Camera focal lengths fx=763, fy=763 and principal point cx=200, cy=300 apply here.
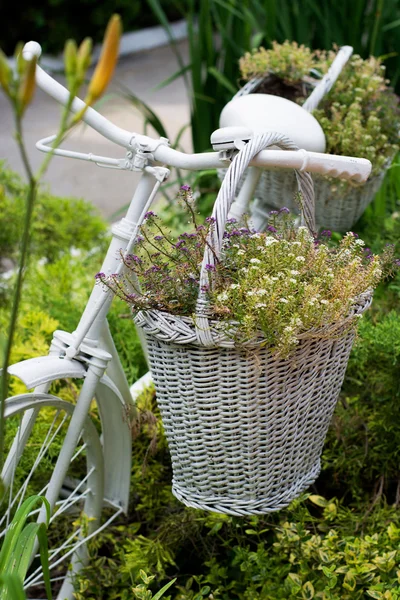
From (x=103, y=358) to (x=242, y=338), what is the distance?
36cm

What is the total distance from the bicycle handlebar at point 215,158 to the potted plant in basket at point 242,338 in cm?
5

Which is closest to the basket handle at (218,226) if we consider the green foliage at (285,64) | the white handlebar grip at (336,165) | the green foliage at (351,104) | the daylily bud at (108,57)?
the white handlebar grip at (336,165)

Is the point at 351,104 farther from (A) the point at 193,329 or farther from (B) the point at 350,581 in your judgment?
(B) the point at 350,581

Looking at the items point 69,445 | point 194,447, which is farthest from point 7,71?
point 69,445

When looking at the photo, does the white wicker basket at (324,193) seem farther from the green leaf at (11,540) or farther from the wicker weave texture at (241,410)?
the green leaf at (11,540)

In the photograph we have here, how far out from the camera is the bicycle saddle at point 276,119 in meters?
1.70

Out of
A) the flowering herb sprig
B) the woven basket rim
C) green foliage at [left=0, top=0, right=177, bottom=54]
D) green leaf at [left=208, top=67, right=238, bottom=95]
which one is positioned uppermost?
green foliage at [left=0, top=0, right=177, bottom=54]

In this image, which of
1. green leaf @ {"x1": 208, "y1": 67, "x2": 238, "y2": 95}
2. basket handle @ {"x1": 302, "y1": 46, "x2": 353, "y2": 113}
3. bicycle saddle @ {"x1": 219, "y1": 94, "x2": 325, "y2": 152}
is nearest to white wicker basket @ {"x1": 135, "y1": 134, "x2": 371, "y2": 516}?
bicycle saddle @ {"x1": 219, "y1": 94, "x2": 325, "y2": 152}

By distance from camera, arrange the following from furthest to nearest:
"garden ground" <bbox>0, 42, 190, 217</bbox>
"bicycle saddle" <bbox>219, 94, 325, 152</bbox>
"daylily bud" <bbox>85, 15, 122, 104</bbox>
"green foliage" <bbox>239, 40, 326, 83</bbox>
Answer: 1. "garden ground" <bbox>0, 42, 190, 217</bbox>
2. "green foliage" <bbox>239, 40, 326, 83</bbox>
3. "bicycle saddle" <bbox>219, 94, 325, 152</bbox>
4. "daylily bud" <bbox>85, 15, 122, 104</bbox>

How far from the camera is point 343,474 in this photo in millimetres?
2027

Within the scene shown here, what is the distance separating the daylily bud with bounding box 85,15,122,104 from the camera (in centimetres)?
66

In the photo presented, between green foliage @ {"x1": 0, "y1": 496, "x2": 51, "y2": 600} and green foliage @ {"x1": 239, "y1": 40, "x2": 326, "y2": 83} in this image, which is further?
green foliage @ {"x1": 239, "y1": 40, "x2": 326, "y2": 83}

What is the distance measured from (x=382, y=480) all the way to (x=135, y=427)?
633 millimetres

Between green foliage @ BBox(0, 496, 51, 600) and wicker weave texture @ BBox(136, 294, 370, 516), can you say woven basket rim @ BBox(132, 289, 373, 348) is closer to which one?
wicker weave texture @ BBox(136, 294, 370, 516)
